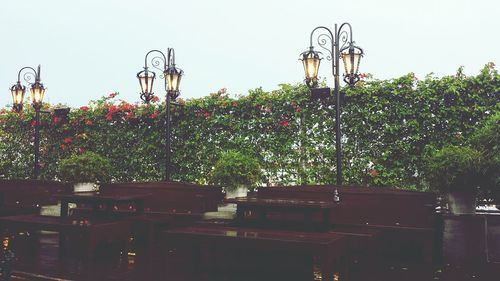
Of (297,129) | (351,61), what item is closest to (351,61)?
(351,61)

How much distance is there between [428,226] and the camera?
5.75 m

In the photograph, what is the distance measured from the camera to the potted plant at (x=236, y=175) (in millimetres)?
8477

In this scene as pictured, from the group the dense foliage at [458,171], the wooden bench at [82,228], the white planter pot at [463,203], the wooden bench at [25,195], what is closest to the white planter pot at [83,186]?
the wooden bench at [25,195]

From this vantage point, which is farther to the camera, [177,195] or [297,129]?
[297,129]

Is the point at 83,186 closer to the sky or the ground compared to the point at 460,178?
closer to the ground

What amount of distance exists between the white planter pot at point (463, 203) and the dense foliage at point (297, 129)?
199 cm

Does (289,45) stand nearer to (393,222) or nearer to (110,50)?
Result: (393,222)

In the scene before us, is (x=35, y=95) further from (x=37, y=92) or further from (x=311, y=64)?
(x=311, y=64)

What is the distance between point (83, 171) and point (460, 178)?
8265 mm

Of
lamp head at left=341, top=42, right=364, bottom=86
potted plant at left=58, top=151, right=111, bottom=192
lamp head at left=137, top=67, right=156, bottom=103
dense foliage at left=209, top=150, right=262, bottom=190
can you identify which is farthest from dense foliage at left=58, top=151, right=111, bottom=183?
lamp head at left=341, top=42, right=364, bottom=86

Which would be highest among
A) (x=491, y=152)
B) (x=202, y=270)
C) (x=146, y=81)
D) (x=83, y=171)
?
(x=146, y=81)

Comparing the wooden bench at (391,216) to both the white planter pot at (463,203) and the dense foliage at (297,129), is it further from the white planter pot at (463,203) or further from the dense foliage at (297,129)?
the dense foliage at (297,129)

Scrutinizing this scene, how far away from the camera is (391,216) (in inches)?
238

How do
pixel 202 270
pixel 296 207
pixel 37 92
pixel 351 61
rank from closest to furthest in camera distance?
pixel 296 207
pixel 202 270
pixel 351 61
pixel 37 92
